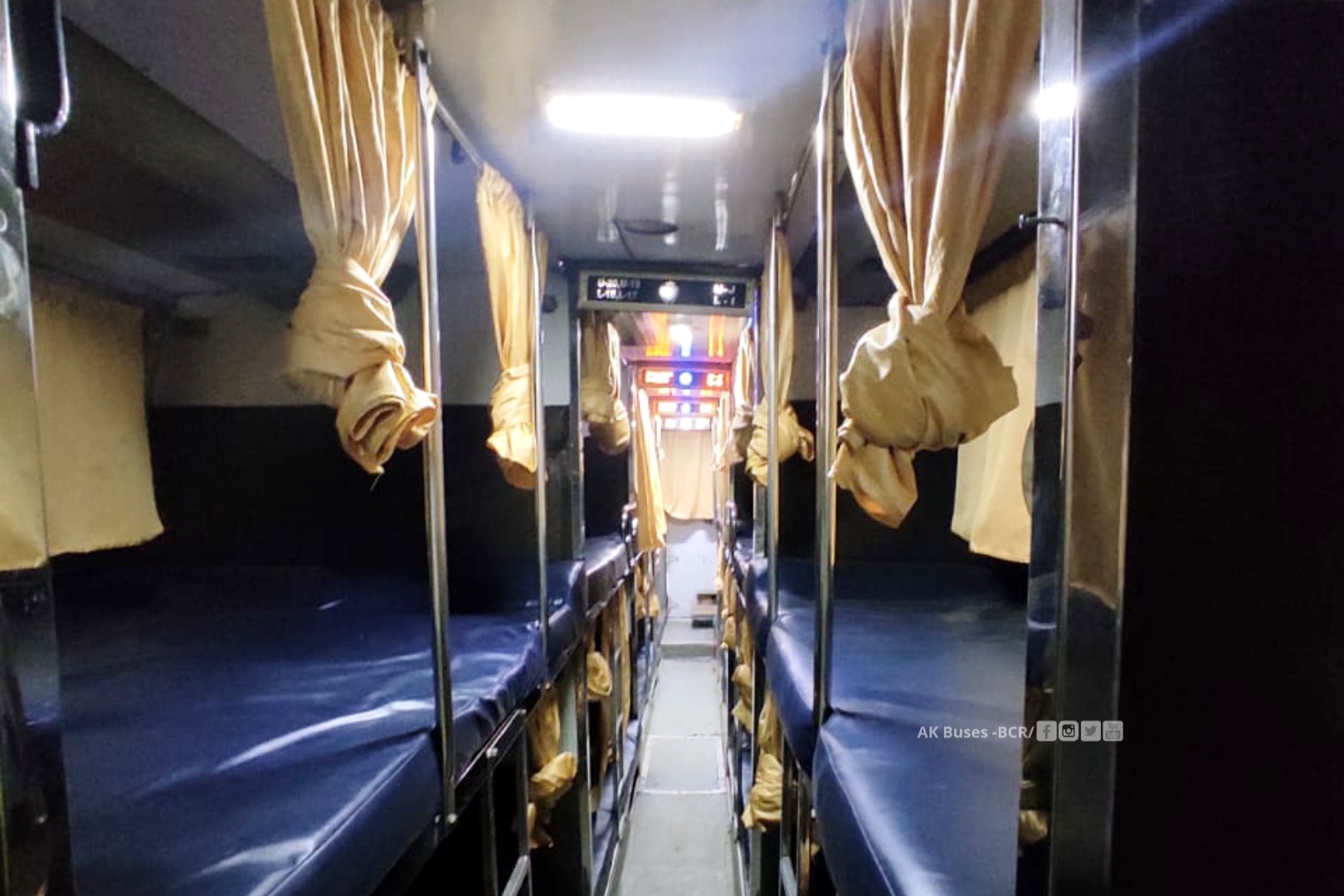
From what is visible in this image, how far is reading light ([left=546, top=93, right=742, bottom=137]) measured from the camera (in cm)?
162

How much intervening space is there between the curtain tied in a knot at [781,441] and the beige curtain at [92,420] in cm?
255

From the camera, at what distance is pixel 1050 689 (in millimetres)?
519

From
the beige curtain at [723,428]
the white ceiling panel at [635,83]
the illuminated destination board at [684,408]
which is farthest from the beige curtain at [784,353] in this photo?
the illuminated destination board at [684,408]

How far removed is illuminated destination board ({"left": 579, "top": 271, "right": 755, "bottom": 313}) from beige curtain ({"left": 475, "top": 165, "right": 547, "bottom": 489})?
2.96 feet

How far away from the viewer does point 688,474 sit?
30.2 ft

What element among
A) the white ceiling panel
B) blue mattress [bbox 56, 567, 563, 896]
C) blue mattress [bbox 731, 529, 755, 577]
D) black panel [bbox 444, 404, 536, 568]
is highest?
the white ceiling panel

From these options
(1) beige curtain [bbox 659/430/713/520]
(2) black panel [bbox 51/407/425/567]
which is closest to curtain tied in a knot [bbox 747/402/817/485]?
(2) black panel [bbox 51/407/425/567]

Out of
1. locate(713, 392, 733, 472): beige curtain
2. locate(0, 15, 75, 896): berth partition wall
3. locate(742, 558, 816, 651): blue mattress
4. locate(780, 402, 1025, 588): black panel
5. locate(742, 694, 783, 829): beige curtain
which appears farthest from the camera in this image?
locate(713, 392, 733, 472): beige curtain

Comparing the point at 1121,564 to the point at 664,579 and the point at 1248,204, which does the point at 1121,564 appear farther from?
the point at 664,579

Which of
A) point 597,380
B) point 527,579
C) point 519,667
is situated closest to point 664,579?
point 597,380

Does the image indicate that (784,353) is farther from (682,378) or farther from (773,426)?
(682,378)

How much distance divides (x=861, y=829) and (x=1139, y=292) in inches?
29.6

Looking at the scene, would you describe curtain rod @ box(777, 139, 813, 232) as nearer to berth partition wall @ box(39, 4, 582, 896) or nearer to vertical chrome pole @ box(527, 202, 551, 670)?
vertical chrome pole @ box(527, 202, 551, 670)

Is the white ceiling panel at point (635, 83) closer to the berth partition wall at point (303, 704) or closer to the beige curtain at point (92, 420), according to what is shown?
the berth partition wall at point (303, 704)
